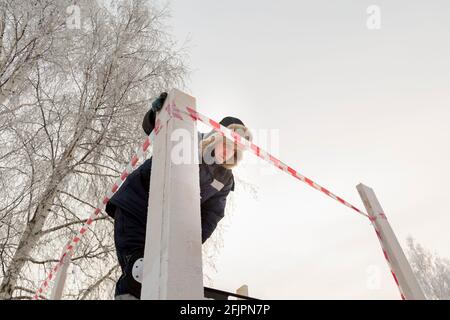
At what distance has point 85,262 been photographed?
410 cm

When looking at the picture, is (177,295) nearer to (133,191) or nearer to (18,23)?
(133,191)

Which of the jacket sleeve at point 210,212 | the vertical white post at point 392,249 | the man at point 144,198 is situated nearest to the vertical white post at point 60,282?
the man at point 144,198

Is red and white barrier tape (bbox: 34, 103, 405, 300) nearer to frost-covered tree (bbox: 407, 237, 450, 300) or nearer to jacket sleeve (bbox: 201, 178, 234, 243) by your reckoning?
jacket sleeve (bbox: 201, 178, 234, 243)

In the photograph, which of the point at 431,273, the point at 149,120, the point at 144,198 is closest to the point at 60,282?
the point at 144,198

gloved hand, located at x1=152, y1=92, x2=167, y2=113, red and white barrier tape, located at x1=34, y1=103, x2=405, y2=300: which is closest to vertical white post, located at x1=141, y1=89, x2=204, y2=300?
red and white barrier tape, located at x1=34, y1=103, x2=405, y2=300

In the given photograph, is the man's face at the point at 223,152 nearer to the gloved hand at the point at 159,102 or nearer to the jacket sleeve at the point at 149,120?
the jacket sleeve at the point at 149,120

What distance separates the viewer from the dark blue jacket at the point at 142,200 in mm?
2141

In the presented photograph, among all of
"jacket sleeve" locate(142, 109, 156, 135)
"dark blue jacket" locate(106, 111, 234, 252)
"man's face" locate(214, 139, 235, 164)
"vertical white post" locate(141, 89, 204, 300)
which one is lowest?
"vertical white post" locate(141, 89, 204, 300)

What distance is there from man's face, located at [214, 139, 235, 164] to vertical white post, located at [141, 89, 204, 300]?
0.83 m

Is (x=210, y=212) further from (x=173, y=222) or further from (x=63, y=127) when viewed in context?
(x=63, y=127)

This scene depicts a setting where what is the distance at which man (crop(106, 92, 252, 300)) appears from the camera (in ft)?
6.27

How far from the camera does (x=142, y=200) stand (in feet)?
7.46

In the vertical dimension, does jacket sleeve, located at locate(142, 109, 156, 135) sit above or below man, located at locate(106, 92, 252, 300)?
above

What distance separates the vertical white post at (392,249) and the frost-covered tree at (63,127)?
3168 mm
